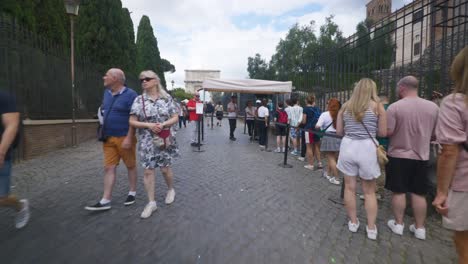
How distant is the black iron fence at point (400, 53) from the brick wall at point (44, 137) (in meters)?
7.51

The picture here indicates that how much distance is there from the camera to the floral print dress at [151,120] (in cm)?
417

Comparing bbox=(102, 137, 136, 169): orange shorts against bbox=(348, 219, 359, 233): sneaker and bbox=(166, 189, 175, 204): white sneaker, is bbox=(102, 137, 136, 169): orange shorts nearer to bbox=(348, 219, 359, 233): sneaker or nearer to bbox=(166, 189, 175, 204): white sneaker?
bbox=(166, 189, 175, 204): white sneaker

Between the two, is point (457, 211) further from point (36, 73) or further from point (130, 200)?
point (36, 73)

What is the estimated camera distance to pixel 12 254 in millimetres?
3117

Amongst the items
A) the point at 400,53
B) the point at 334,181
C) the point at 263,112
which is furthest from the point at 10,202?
the point at 263,112

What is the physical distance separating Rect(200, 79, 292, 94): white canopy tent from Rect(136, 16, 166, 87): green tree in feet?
112

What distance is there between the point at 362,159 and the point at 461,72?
1502 millimetres

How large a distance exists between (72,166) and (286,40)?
172 ft

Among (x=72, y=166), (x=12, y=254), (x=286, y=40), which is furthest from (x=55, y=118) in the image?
(x=286, y=40)

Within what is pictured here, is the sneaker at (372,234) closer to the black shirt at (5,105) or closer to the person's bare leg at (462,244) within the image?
the person's bare leg at (462,244)

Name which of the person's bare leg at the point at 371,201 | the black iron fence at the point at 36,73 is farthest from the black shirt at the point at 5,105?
the black iron fence at the point at 36,73

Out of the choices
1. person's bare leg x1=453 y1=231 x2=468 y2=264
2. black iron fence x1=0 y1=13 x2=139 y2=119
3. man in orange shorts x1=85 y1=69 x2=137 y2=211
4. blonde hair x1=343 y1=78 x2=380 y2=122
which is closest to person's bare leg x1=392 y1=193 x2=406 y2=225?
blonde hair x1=343 y1=78 x2=380 y2=122

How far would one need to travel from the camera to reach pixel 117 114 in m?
4.31

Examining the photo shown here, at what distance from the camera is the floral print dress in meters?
4.17
